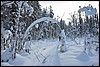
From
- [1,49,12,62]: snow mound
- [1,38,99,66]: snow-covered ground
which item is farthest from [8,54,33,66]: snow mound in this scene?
[1,49,12,62]: snow mound

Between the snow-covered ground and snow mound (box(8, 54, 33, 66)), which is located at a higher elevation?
snow mound (box(8, 54, 33, 66))

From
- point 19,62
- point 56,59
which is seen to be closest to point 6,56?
point 19,62

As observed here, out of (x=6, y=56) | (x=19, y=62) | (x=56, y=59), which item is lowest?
(x=56, y=59)

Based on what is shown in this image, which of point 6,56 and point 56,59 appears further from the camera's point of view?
point 56,59

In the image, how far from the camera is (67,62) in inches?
768

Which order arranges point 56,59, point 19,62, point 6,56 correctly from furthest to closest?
point 56,59 < point 6,56 < point 19,62

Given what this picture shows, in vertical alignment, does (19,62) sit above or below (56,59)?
above

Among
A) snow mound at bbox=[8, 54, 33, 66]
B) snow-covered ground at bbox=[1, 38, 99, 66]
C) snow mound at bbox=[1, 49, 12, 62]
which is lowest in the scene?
snow-covered ground at bbox=[1, 38, 99, 66]

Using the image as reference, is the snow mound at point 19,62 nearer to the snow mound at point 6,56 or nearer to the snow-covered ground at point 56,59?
the snow-covered ground at point 56,59

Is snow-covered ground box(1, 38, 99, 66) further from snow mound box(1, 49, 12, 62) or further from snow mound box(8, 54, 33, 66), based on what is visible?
snow mound box(1, 49, 12, 62)

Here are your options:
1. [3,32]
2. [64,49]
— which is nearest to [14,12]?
[3,32]

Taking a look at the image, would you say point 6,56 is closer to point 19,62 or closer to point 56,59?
point 19,62

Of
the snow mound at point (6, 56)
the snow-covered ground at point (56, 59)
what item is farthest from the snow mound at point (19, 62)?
the snow mound at point (6, 56)

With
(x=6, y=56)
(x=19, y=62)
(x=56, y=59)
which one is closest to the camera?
(x=19, y=62)
